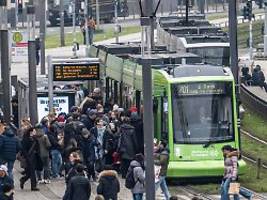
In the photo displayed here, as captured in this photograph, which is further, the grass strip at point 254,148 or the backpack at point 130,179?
the grass strip at point 254,148

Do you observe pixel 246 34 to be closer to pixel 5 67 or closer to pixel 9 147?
pixel 5 67

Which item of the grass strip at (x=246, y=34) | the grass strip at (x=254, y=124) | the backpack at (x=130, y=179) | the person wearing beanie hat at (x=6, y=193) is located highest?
the person wearing beanie hat at (x=6, y=193)

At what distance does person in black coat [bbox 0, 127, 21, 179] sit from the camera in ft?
98.9

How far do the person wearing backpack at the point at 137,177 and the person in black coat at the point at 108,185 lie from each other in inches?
43.7

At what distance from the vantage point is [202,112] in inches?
1319

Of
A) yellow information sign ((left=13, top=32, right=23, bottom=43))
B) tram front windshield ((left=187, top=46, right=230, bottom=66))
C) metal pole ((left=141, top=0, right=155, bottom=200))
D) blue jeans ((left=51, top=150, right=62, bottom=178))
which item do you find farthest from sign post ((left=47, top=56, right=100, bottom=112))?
metal pole ((left=141, top=0, right=155, bottom=200))

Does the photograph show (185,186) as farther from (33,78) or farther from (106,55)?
(106,55)

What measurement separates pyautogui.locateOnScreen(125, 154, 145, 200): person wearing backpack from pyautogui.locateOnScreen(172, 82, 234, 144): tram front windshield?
6.31 meters

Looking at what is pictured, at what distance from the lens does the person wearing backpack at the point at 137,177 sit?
2675 cm

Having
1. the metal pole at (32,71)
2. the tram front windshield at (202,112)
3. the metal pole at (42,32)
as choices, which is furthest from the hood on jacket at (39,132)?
the metal pole at (42,32)

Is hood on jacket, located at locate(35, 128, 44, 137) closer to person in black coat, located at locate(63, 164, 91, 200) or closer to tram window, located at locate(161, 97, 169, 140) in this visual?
tram window, located at locate(161, 97, 169, 140)

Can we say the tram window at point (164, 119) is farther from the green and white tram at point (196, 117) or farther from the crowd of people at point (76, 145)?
the crowd of people at point (76, 145)

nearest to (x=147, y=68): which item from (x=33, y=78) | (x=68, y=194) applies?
(x=68, y=194)

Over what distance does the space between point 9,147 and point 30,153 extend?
43.7 inches
